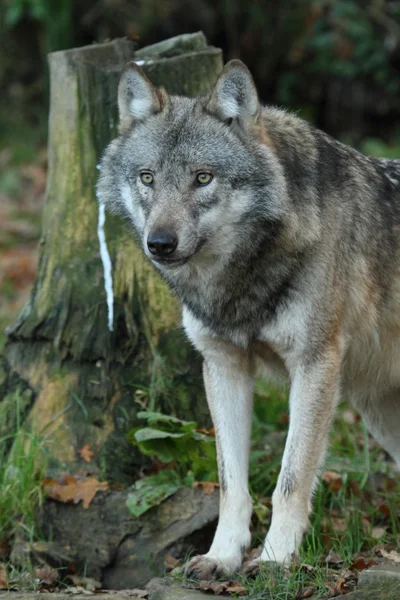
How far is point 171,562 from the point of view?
4.72m

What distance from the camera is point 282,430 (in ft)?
20.3

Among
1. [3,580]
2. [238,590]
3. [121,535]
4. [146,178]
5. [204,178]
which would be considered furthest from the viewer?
[121,535]

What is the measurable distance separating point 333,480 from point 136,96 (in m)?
2.41

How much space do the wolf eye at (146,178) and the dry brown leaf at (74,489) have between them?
1711 mm

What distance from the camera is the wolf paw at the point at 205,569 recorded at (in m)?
4.21

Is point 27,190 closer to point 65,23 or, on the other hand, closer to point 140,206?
point 65,23

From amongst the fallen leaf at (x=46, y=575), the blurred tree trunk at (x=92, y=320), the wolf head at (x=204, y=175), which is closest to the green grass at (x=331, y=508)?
the blurred tree trunk at (x=92, y=320)

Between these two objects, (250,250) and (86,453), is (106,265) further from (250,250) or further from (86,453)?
(250,250)

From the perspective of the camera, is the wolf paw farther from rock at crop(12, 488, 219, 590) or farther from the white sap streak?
the white sap streak

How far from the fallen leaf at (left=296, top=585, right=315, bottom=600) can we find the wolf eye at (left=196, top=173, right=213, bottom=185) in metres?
1.78

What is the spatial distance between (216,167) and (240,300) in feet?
2.08

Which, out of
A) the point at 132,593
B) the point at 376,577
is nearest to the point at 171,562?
the point at 132,593

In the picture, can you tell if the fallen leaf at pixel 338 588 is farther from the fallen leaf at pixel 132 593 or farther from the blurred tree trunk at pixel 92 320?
the blurred tree trunk at pixel 92 320

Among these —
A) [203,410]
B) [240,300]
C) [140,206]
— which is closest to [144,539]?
[203,410]
